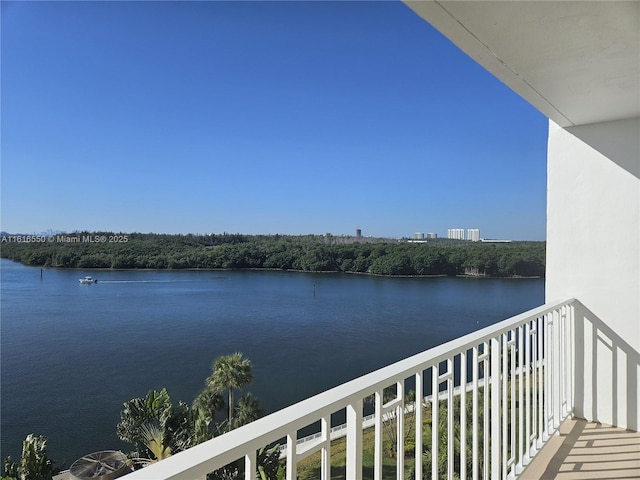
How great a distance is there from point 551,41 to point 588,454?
186 cm

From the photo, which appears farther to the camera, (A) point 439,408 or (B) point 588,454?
(B) point 588,454

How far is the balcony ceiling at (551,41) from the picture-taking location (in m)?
1.11

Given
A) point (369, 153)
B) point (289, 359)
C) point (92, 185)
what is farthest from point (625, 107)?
point (92, 185)

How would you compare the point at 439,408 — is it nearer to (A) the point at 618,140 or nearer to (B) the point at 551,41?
(B) the point at 551,41

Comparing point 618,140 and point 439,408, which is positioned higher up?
Answer: point 618,140

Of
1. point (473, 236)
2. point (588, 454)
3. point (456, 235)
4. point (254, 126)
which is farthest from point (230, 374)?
point (254, 126)

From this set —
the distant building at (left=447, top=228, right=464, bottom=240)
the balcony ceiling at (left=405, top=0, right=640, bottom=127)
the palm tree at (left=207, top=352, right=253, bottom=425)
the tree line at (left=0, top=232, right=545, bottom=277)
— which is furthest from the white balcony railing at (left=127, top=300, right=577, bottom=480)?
the distant building at (left=447, top=228, right=464, bottom=240)

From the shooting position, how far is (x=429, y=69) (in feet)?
130

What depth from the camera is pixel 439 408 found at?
4.15 feet

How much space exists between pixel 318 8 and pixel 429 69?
525 inches

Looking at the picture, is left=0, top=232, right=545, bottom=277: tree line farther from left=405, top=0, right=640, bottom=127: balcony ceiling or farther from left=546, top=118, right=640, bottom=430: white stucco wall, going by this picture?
left=405, top=0, right=640, bottom=127: balcony ceiling

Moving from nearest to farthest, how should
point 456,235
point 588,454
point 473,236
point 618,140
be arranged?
1. point 588,454
2. point 618,140
3. point 473,236
4. point 456,235

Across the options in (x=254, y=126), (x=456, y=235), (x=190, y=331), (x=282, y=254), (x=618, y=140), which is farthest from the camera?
(x=254, y=126)

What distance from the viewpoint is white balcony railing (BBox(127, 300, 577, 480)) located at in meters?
0.55
